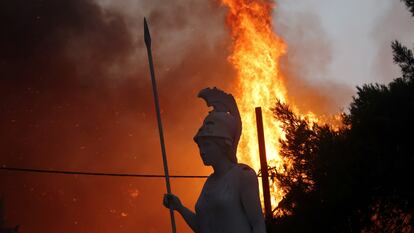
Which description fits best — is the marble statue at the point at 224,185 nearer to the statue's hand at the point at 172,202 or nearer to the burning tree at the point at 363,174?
the statue's hand at the point at 172,202

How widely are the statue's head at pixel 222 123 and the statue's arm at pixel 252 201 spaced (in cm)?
29

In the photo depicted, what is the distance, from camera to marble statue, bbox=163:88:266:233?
4.74m

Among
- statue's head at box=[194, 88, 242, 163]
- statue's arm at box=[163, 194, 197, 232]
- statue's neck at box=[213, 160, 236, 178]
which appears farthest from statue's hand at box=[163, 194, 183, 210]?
statue's head at box=[194, 88, 242, 163]

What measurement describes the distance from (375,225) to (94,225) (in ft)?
296

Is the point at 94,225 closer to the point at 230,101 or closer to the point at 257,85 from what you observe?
the point at 257,85

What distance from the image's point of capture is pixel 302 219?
589 inches

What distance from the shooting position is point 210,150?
4984mm

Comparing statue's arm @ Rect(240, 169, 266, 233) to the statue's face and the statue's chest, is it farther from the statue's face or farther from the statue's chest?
the statue's face

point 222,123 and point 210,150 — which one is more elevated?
point 222,123

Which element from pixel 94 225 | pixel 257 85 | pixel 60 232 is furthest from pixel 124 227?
pixel 257 85

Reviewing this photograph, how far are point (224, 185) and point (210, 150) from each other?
0.32 meters

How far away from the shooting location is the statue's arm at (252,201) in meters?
4.70

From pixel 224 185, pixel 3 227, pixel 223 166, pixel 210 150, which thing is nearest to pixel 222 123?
pixel 210 150

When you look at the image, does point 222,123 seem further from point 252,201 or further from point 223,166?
point 252,201
